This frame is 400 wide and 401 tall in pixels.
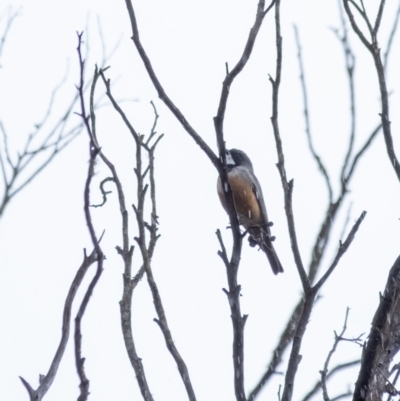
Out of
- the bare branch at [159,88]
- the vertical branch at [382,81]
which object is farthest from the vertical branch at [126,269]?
the vertical branch at [382,81]

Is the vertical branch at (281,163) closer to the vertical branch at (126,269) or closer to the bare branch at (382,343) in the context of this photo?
the bare branch at (382,343)

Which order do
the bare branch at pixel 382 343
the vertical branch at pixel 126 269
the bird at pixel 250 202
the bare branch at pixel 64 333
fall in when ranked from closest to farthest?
the bare branch at pixel 64 333 → the bare branch at pixel 382 343 → the vertical branch at pixel 126 269 → the bird at pixel 250 202

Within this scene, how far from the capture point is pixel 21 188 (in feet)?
14.1

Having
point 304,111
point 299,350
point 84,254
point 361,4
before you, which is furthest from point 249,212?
point 84,254

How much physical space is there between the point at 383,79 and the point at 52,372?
1.47 meters

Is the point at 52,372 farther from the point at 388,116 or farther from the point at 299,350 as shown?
the point at 388,116

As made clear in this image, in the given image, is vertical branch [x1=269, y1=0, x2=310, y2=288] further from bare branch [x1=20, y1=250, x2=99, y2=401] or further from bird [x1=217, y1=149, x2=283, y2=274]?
bird [x1=217, y1=149, x2=283, y2=274]

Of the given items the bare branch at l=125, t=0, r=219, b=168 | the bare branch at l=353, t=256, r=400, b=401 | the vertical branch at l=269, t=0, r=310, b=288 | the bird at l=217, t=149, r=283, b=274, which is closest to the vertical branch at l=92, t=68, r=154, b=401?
the bare branch at l=125, t=0, r=219, b=168

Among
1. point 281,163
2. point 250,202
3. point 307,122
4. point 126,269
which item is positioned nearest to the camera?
point 281,163

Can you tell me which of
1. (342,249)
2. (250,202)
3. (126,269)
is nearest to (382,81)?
(342,249)

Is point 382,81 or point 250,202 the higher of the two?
point 250,202

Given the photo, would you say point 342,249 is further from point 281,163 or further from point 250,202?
point 250,202

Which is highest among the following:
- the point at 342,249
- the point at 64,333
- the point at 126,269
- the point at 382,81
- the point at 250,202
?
the point at 250,202

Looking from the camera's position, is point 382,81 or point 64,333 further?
point 382,81
